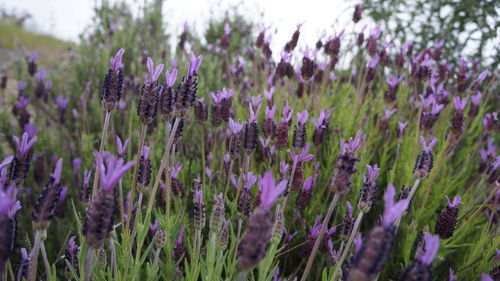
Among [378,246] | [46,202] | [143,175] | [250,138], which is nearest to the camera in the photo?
[378,246]

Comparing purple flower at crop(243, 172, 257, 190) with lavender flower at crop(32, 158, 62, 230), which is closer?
lavender flower at crop(32, 158, 62, 230)

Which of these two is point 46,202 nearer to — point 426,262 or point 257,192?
point 426,262

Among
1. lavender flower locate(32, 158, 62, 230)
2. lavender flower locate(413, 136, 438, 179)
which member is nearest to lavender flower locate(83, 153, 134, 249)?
lavender flower locate(32, 158, 62, 230)

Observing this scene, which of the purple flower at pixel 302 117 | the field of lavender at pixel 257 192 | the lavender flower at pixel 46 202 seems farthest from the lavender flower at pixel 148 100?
the purple flower at pixel 302 117

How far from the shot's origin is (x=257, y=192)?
59.0 inches

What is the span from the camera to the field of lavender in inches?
30.3

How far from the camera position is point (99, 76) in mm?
3818

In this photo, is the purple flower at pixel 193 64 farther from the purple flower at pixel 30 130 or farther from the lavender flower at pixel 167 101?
the purple flower at pixel 30 130

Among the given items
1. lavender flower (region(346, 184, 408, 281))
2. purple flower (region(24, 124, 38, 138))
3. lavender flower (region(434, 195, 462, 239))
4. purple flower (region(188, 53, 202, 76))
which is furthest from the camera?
purple flower (region(24, 124, 38, 138))

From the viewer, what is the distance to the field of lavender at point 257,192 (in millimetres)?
771

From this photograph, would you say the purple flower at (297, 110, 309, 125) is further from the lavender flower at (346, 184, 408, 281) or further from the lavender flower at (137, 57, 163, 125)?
the lavender flower at (346, 184, 408, 281)

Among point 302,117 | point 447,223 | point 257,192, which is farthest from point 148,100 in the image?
point 447,223

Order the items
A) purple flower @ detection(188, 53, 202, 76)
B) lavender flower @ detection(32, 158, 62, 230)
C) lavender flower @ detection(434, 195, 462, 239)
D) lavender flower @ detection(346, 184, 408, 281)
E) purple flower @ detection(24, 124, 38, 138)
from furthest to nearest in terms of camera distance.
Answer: purple flower @ detection(24, 124, 38, 138) → lavender flower @ detection(434, 195, 462, 239) → purple flower @ detection(188, 53, 202, 76) → lavender flower @ detection(32, 158, 62, 230) → lavender flower @ detection(346, 184, 408, 281)

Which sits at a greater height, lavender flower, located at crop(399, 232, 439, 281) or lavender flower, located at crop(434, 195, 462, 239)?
lavender flower, located at crop(399, 232, 439, 281)
